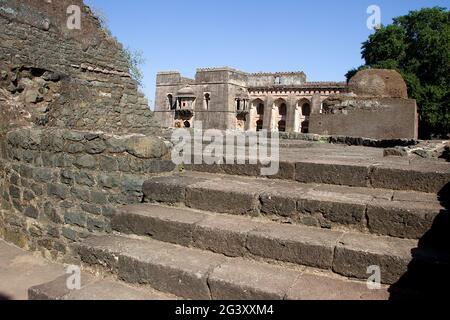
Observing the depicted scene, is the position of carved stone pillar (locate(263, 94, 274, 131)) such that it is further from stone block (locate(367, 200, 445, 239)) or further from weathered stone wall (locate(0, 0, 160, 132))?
stone block (locate(367, 200, 445, 239))

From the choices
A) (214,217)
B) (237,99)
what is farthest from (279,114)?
(214,217)

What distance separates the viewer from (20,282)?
11.7 feet

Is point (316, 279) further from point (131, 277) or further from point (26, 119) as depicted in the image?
point (26, 119)

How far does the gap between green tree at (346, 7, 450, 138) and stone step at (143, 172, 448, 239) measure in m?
30.3

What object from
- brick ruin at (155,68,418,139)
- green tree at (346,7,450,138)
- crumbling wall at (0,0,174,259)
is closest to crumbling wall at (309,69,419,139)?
crumbling wall at (0,0,174,259)

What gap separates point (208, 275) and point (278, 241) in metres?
0.55

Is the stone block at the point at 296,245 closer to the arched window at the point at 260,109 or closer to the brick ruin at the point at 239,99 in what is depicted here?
the brick ruin at the point at 239,99

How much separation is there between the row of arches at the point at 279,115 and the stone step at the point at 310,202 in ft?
145

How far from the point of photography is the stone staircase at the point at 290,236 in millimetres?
2293

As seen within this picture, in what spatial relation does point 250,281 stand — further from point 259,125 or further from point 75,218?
point 259,125

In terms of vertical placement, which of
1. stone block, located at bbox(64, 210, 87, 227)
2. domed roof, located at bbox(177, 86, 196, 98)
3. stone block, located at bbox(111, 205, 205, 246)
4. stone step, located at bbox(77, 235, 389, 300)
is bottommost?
stone step, located at bbox(77, 235, 389, 300)

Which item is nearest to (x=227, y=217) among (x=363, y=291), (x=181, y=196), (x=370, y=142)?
(x=181, y=196)

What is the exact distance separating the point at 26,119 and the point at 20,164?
1.10 metres

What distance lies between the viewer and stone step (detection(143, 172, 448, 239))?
2.62 meters
